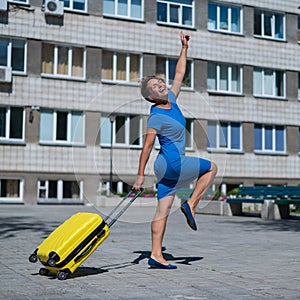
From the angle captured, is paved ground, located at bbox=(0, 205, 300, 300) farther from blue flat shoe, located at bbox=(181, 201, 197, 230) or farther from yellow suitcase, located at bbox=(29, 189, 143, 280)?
blue flat shoe, located at bbox=(181, 201, 197, 230)

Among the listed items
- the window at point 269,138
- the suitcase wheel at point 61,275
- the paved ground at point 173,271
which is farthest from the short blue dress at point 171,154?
the window at point 269,138

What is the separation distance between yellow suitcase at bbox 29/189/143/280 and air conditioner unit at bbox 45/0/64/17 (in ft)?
80.9

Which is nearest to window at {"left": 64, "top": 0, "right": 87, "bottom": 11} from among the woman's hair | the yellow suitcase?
the woman's hair

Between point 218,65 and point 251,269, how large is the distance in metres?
28.7

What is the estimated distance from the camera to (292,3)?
124 feet

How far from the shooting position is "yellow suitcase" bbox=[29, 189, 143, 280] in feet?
21.8

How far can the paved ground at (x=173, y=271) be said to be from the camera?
5852 mm

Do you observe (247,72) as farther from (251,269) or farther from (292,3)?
(251,269)

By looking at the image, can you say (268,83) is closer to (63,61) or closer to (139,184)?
(63,61)

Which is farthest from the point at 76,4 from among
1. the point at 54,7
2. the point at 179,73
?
the point at 179,73

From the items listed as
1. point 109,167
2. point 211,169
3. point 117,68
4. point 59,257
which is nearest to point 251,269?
point 211,169

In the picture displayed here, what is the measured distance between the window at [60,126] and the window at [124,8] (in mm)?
5458

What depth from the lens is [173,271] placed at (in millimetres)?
7398

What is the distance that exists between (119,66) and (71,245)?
2660 cm
